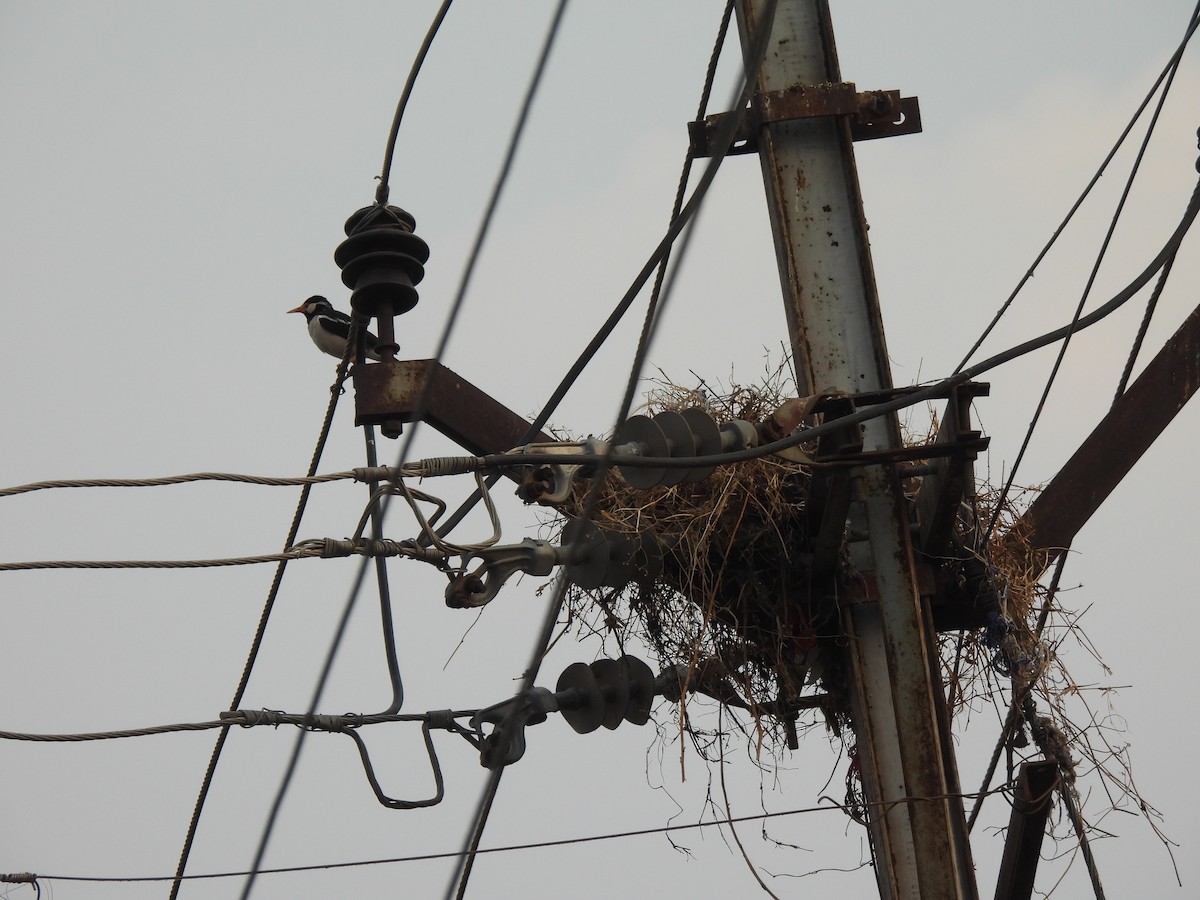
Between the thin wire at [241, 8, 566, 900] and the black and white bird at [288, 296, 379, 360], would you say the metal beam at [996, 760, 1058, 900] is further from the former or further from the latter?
the black and white bird at [288, 296, 379, 360]

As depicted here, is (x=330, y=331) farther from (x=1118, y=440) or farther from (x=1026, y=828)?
(x=1026, y=828)

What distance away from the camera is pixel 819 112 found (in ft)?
15.5

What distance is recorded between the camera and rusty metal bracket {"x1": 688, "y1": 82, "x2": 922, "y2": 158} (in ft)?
15.5

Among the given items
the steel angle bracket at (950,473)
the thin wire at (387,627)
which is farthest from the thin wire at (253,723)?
the steel angle bracket at (950,473)

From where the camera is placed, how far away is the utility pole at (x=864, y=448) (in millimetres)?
4164

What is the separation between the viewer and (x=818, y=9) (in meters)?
4.91

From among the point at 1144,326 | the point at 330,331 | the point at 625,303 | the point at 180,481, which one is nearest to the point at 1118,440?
the point at 1144,326

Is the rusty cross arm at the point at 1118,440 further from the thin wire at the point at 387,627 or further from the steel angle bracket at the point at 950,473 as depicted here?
the thin wire at the point at 387,627

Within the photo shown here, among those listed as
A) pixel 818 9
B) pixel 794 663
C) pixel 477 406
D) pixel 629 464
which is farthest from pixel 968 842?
pixel 818 9

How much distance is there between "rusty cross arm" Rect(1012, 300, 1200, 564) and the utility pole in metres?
0.51

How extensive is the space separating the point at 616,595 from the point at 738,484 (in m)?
0.63

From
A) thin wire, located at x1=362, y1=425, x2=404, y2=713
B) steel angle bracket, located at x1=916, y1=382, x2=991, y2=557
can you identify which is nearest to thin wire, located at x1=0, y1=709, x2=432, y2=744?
thin wire, located at x1=362, y1=425, x2=404, y2=713

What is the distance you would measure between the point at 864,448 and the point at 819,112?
1.07 m

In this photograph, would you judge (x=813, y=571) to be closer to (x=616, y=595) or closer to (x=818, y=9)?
(x=616, y=595)
